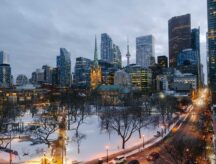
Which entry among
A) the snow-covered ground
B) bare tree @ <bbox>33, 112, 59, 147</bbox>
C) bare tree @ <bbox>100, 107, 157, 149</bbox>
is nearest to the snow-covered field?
the snow-covered ground

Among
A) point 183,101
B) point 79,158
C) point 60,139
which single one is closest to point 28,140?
point 60,139

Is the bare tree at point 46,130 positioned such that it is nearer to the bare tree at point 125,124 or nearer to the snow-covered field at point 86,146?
the snow-covered field at point 86,146

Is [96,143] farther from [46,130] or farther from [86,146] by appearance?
[46,130]

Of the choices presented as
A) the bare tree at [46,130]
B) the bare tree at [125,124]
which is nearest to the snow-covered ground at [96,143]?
the bare tree at [125,124]

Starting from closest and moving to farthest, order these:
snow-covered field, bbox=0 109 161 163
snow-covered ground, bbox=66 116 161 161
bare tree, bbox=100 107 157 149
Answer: snow-covered field, bbox=0 109 161 163 < snow-covered ground, bbox=66 116 161 161 < bare tree, bbox=100 107 157 149

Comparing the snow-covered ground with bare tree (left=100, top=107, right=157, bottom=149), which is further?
bare tree (left=100, top=107, right=157, bottom=149)

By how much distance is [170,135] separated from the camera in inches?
2594

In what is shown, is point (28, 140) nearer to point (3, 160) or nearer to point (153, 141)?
point (3, 160)

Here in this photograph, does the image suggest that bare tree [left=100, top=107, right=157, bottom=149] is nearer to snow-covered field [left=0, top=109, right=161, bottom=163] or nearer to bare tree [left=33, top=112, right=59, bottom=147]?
snow-covered field [left=0, top=109, right=161, bottom=163]

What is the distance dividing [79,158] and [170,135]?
28419mm

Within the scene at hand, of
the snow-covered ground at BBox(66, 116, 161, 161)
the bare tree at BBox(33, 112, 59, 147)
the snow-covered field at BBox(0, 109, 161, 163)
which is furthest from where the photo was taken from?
the bare tree at BBox(33, 112, 59, 147)

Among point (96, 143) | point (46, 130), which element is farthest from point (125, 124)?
point (46, 130)

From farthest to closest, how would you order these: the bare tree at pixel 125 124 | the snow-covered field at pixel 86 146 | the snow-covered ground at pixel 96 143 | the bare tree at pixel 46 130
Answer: the bare tree at pixel 125 124
the bare tree at pixel 46 130
the snow-covered ground at pixel 96 143
the snow-covered field at pixel 86 146

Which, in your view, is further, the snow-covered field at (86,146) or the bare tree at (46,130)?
the bare tree at (46,130)
